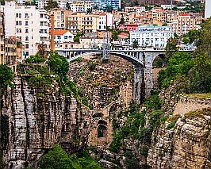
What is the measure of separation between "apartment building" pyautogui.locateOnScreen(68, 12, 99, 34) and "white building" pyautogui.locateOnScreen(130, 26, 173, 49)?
7827 millimetres

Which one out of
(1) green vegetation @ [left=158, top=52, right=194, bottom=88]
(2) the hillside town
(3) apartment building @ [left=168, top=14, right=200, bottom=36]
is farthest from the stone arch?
(3) apartment building @ [left=168, top=14, right=200, bottom=36]

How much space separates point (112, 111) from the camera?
72062 mm

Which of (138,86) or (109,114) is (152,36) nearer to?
(138,86)

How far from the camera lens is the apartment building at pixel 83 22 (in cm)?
10209

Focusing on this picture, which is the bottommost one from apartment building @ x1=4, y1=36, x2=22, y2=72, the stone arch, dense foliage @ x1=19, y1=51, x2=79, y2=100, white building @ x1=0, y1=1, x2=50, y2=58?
the stone arch

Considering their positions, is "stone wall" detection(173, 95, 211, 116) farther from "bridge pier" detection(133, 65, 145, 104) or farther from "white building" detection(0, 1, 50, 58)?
"bridge pier" detection(133, 65, 145, 104)

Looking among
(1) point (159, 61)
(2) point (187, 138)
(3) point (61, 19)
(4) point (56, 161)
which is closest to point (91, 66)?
(1) point (159, 61)

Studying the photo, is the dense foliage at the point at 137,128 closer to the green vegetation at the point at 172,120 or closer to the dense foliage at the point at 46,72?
the green vegetation at the point at 172,120

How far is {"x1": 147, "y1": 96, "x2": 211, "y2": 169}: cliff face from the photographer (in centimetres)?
3619

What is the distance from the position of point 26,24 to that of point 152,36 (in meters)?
44.0

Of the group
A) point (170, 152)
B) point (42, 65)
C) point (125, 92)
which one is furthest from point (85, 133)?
point (125, 92)

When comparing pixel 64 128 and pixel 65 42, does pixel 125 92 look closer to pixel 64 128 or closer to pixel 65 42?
pixel 65 42

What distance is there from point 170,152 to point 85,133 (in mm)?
14675

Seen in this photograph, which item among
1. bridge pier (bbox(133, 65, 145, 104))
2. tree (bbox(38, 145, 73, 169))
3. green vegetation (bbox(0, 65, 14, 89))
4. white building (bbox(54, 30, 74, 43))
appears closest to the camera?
green vegetation (bbox(0, 65, 14, 89))
